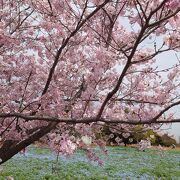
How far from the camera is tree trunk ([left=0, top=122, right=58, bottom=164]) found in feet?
18.3

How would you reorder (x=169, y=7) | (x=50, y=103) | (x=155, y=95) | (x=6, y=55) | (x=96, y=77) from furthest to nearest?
(x=6, y=55)
(x=155, y=95)
(x=50, y=103)
(x=96, y=77)
(x=169, y=7)

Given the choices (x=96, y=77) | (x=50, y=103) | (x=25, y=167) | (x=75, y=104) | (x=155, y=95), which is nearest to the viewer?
(x=96, y=77)

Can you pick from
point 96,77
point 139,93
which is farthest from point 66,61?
point 96,77

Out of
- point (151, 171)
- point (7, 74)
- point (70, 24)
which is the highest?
point (70, 24)

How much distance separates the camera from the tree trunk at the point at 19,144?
5.57m

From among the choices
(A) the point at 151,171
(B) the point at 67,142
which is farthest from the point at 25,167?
(B) the point at 67,142

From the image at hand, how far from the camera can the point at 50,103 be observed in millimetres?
6320

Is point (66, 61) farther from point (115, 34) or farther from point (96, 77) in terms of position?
point (96, 77)

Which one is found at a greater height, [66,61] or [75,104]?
[66,61]

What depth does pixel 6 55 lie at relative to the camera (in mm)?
7324

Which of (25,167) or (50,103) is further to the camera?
(25,167)

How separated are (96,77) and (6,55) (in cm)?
270

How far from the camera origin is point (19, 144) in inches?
225

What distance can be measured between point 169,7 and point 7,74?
14.5ft
